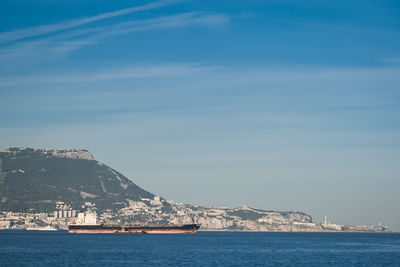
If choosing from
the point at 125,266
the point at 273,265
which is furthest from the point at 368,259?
the point at 125,266

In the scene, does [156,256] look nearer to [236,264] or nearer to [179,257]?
[179,257]

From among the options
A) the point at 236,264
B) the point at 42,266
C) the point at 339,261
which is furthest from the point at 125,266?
the point at 339,261

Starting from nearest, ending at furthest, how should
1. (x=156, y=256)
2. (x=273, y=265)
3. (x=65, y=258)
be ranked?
(x=273, y=265) < (x=65, y=258) < (x=156, y=256)

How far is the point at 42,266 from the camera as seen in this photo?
346 ft

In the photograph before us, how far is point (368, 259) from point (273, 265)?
1176 inches

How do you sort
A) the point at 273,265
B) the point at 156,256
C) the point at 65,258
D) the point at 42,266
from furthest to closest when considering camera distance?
the point at 156,256
the point at 65,258
the point at 273,265
the point at 42,266

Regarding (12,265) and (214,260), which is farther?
(214,260)

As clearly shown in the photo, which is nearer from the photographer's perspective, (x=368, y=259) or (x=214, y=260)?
(x=214, y=260)

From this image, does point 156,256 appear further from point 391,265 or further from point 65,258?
point 391,265

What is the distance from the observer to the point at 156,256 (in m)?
132

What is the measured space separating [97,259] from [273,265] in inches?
1335

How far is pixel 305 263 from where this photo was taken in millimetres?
120625

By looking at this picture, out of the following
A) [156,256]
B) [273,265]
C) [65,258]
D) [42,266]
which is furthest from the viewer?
[156,256]

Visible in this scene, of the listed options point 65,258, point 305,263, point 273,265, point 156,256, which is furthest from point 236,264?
point 65,258
